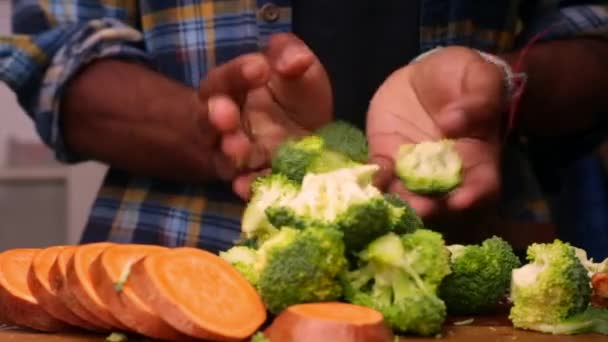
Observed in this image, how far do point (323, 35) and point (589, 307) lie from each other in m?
0.60

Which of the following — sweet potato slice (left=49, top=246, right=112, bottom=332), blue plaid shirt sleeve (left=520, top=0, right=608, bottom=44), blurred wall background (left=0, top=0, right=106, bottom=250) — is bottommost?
blurred wall background (left=0, top=0, right=106, bottom=250)

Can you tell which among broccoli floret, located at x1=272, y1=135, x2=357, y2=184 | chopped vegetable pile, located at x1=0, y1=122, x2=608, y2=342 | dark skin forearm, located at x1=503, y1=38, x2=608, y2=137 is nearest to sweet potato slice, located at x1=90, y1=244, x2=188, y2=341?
chopped vegetable pile, located at x1=0, y1=122, x2=608, y2=342

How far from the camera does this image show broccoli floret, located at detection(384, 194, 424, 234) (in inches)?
40.8

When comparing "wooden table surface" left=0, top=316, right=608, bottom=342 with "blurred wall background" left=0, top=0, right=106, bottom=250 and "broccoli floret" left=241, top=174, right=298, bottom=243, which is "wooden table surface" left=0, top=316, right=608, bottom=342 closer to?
"broccoli floret" left=241, top=174, right=298, bottom=243

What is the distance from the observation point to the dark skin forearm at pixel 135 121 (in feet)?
4.68

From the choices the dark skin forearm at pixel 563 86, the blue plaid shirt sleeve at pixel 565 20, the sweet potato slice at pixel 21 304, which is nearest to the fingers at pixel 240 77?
the sweet potato slice at pixel 21 304

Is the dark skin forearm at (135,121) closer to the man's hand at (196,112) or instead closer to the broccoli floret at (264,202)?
the man's hand at (196,112)

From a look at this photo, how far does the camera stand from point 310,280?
0.94 meters

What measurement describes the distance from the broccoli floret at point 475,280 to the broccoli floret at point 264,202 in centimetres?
18

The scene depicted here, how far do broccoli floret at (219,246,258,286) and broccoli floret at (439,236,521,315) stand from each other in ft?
A: 0.63

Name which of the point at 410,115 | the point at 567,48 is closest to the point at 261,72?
the point at 410,115

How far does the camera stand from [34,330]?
0.99 metres

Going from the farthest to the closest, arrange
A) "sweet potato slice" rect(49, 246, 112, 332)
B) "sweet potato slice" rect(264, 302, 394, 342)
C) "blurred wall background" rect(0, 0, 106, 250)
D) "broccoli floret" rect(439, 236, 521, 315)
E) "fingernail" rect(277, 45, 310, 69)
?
"blurred wall background" rect(0, 0, 106, 250) < "fingernail" rect(277, 45, 310, 69) < "broccoli floret" rect(439, 236, 521, 315) < "sweet potato slice" rect(49, 246, 112, 332) < "sweet potato slice" rect(264, 302, 394, 342)

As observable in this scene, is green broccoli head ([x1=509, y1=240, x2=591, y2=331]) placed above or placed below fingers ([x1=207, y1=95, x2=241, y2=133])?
below
